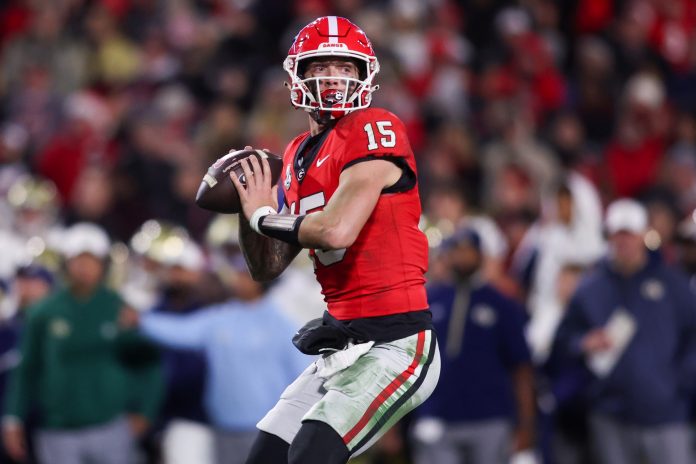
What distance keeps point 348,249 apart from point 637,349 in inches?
151

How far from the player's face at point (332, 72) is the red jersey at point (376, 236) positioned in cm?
13

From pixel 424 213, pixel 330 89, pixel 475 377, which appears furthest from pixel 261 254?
pixel 424 213

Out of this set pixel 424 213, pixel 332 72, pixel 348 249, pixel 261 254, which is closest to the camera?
pixel 348 249

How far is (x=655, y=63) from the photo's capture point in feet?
39.4

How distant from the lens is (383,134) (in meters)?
4.46

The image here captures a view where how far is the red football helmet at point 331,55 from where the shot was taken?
4.65m

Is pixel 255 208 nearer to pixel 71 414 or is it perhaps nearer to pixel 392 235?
pixel 392 235

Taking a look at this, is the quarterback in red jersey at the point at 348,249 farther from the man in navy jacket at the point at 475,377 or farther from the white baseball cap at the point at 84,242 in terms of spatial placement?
the white baseball cap at the point at 84,242

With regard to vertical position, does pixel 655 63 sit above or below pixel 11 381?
above

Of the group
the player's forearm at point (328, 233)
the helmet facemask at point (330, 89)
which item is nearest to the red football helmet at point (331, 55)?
the helmet facemask at point (330, 89)

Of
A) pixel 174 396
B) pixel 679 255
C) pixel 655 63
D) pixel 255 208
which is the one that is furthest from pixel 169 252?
pixel 655 63

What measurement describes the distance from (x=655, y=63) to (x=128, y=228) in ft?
15.4

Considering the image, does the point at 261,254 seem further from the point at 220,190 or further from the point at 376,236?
the point at 376,236

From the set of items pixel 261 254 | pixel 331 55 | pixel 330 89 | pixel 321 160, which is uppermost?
pixel 331 55
